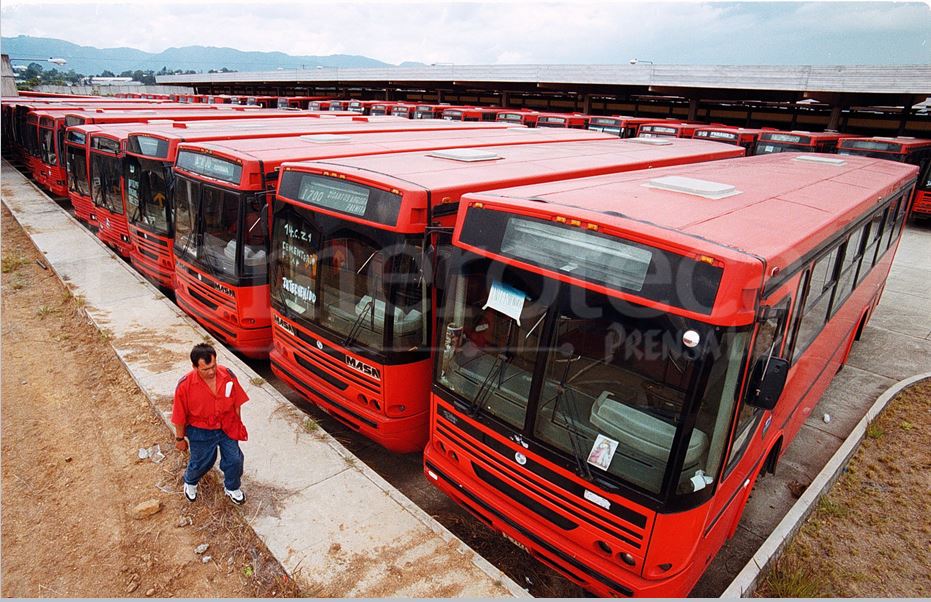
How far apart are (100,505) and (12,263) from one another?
381 inches

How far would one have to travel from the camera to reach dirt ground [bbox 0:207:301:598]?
418 centimetres

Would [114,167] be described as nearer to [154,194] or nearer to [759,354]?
[154,194]

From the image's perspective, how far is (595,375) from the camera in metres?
3.86

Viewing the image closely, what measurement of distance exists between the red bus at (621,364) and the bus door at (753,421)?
0.02m

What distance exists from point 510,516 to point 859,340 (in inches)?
340

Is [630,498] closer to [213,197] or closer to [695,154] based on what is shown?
[213,197]

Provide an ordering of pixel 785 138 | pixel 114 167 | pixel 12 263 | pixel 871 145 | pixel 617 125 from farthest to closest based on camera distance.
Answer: pixel 617 125 → pixel 785 138 → pixel 871 145 → pixel 12 263 → pixel 114 167

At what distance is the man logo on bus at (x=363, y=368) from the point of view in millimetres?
5160

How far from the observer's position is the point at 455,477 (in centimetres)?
455

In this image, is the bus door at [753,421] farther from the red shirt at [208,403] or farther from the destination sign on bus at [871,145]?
the destination sign on bus at [871,145]

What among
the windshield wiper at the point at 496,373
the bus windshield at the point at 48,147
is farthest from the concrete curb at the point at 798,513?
the bus windshield at the point at 48,147

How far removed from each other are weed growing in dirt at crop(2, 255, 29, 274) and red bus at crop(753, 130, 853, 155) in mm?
20941

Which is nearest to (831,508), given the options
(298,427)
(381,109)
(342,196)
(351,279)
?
(351,279)

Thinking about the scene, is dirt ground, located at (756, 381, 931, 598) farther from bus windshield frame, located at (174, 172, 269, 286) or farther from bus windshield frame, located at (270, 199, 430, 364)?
bus windshield frame, located at (174, 172, 269, 286)
